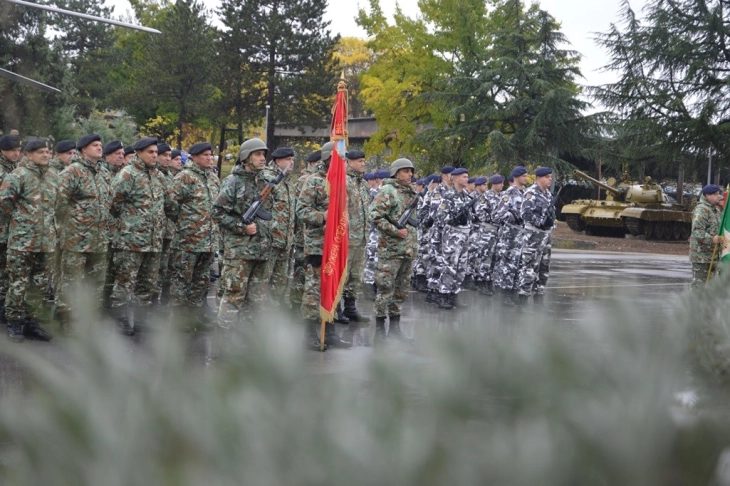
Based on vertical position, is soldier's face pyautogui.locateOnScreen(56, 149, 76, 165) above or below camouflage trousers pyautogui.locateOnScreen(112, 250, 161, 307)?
above

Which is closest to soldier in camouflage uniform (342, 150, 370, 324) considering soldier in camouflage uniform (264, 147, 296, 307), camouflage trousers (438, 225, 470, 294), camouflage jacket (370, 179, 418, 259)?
camouflage jacket (370, 179, 418, 259)

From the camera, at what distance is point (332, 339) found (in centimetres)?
889

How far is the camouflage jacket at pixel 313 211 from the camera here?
8961 millimetres

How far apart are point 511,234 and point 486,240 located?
141 cm

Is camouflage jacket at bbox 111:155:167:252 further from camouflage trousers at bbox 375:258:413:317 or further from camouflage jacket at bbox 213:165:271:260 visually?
camouflage trousers at bbox 375:258:413:317

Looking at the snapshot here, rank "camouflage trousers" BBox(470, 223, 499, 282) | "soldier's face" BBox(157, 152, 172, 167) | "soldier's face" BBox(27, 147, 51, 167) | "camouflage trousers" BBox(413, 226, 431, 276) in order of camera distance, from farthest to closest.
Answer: "camouflage trousers" BBox(470, 223, 499, 282), "camouflage trousers" BBox(413, 226, 431, 276), "soldier's face" BBox(157, 152, 172, 167), "soldier's face" BBox(27, 147, 51, 167)

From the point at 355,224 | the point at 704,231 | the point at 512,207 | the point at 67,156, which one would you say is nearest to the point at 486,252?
the point at 512,207

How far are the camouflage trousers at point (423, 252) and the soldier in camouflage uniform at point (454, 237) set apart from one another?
5.87 ft

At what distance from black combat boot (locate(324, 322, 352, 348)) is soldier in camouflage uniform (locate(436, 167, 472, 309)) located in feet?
9.50

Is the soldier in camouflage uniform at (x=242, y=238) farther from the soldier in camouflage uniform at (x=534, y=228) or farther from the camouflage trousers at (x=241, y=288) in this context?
the soldier in camouflage uniform at (x=534, y=228)

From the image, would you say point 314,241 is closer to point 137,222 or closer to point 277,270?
point 277,270

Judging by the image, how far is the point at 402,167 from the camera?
9859 millimetres

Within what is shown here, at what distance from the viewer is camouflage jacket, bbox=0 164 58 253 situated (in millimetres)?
8406

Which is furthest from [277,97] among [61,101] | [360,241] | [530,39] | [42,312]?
[42,312]
